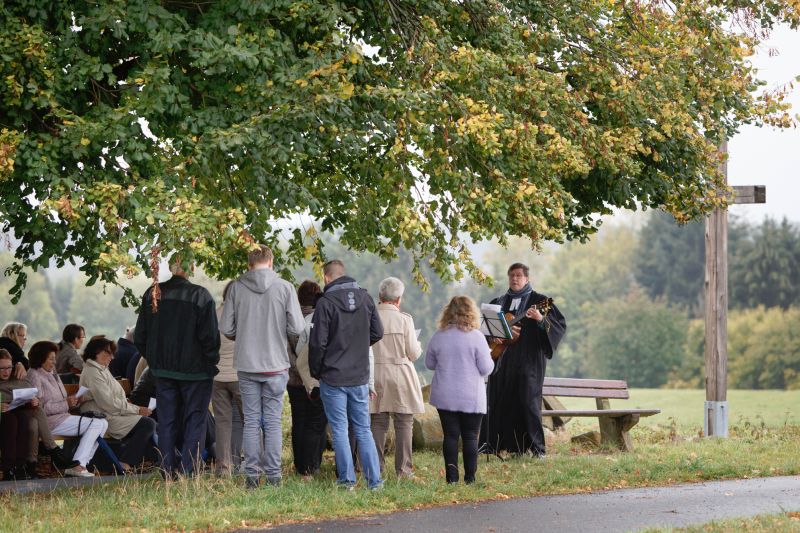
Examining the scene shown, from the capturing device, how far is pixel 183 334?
34.8 ft

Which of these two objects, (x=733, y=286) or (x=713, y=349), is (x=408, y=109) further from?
(x=733, y=286)

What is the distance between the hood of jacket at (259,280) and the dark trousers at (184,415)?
1.04 m

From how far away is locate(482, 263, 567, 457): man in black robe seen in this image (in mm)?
13203

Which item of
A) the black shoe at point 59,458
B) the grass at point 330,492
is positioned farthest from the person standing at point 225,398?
the black shoe at point 59,458

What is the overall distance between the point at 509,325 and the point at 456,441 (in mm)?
2747

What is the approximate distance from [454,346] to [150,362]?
2.68 metres

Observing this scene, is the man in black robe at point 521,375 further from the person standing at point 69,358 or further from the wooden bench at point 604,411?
the person standing at point 69,358

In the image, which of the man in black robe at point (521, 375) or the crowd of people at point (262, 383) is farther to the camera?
the man in black robe at point (521, 375)

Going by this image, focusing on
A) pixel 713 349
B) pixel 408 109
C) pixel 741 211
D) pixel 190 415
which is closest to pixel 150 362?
pixel 190 415

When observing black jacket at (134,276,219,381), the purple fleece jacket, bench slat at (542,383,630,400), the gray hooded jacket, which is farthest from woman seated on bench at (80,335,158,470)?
bench slat at (542,383,630,400)

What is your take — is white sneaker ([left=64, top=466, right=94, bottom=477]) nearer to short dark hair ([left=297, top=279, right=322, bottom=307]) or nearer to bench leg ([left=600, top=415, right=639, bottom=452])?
short dark hair ([left=297, top=279, right=322, bottom=307])

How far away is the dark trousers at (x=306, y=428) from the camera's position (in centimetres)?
1124

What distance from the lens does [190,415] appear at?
35.2ft

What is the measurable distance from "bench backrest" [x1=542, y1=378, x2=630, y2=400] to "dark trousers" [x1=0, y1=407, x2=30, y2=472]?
617cm
